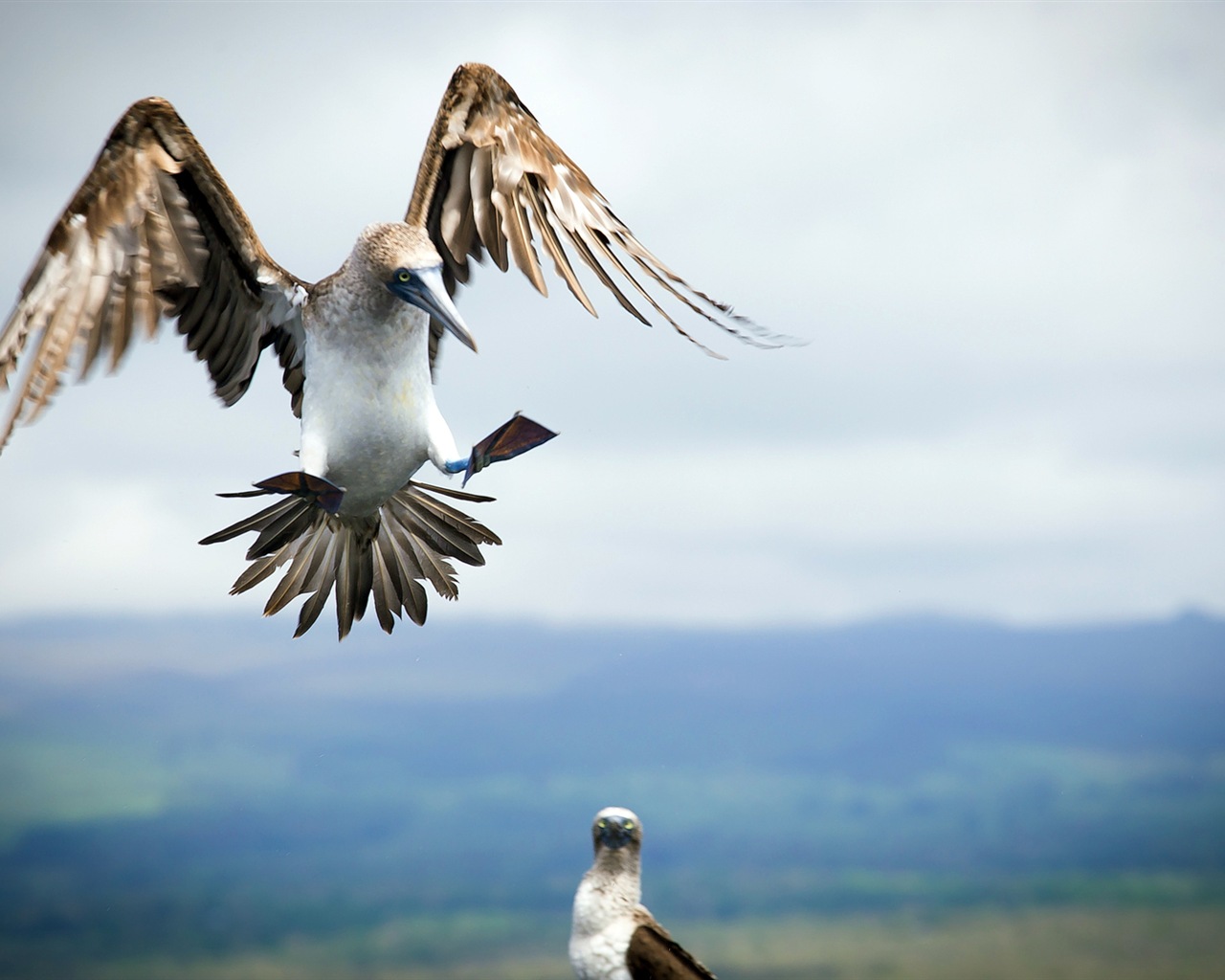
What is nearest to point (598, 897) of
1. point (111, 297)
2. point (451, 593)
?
point (451, 593)

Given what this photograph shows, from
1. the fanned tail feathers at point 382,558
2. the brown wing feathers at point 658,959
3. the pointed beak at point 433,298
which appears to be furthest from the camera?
the brown wing feathers at point 658,959

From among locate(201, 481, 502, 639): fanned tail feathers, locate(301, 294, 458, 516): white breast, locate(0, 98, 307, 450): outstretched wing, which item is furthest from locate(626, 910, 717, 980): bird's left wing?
locate(0, 98, 307, 450): outstretched wing

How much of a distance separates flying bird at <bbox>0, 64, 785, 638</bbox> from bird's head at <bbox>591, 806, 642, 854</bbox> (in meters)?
2.47

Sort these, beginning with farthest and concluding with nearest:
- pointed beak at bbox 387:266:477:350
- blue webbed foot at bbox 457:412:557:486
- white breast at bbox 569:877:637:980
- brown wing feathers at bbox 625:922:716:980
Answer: white breast at bbox 569:877:637:980 < brown wing feathers at bbox 625:922:716:980 < blue webbed foot at bbox 457:412:557:486 < pointed beak at bbox 387:266:477:350

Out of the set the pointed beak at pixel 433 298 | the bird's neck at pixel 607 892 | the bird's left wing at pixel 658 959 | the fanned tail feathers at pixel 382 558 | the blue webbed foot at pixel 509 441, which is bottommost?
the bird's left wing at pixel 658 959

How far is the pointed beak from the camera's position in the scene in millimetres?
6377

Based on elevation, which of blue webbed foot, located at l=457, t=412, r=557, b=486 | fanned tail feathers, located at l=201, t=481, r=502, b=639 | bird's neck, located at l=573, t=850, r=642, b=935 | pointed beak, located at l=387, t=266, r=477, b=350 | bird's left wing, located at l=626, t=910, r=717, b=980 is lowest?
bird's left wing, located at l=626, t=910, r=717, b=980

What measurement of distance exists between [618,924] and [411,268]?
4511 mm

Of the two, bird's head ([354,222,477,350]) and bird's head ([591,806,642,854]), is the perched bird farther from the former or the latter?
bird's head ([354,222,477,350])

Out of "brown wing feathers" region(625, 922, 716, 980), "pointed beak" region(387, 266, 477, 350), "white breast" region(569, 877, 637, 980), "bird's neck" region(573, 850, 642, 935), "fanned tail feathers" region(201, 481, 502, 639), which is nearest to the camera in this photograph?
"pointed beak" region(387, 266, 477, 350)

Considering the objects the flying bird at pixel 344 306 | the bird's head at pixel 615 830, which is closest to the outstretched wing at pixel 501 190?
the flying bird at pixel 344 306

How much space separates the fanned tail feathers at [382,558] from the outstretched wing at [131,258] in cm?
102

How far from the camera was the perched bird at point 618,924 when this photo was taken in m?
8.76

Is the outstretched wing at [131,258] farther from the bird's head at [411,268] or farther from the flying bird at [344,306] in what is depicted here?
the bird's head at [411,268]
